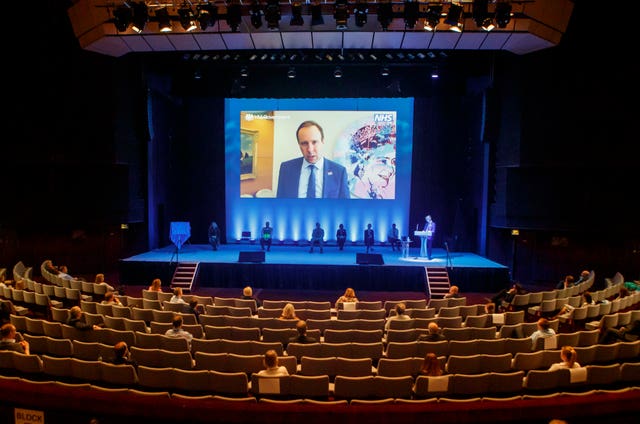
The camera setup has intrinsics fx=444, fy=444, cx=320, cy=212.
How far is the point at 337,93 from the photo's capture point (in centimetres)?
1725

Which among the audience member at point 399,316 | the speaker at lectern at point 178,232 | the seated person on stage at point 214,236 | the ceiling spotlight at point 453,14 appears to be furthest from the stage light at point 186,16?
the audience member at point 399,316

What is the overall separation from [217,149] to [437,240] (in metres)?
9.93

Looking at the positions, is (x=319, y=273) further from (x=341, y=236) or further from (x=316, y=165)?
(x=316, y=165)

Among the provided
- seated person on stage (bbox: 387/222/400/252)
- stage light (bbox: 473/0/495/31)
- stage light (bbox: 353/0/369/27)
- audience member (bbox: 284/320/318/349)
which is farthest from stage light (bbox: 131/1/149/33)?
seated person on stage (bbox: 387/222/400/252)

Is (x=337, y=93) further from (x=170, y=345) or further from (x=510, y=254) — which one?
(x=170, y=345)

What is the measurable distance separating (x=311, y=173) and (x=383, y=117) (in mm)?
3619

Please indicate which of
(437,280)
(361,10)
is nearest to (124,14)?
(361,10)

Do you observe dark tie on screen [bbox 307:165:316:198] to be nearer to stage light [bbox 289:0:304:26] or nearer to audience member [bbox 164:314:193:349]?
stage light [bbox 289:0:304:26]

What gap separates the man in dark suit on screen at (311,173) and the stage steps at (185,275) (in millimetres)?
5209

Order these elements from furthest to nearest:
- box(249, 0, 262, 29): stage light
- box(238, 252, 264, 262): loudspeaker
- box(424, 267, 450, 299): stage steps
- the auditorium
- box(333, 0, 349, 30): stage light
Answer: box(238, 252, 264, 262): loudspeaker < box(424, 267, 450, 299): stage steps < box(249, 0, 262, 29): stage light < box(333, 0, 349, 30): stage light < the auditorium

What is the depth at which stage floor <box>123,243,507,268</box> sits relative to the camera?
47.1 ft

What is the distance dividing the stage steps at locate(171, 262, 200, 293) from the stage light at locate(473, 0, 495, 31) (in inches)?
417

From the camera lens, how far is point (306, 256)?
51.6 ft

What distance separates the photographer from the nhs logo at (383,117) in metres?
17.6
